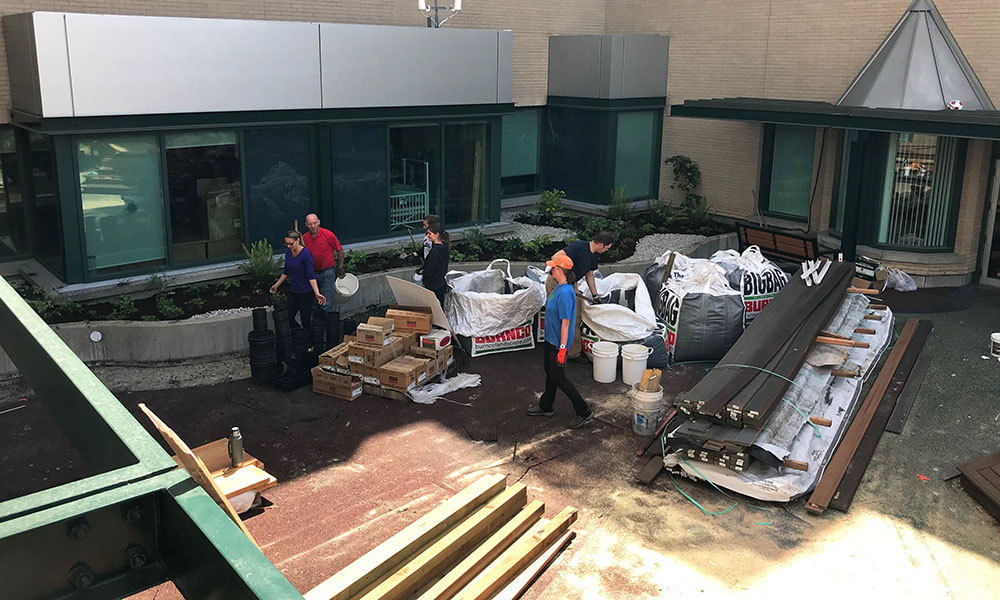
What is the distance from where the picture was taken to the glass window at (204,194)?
13.8m

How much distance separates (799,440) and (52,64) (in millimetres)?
11259

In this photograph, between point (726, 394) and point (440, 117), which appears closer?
point (726, 394)

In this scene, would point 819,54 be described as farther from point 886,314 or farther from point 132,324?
point 132,324

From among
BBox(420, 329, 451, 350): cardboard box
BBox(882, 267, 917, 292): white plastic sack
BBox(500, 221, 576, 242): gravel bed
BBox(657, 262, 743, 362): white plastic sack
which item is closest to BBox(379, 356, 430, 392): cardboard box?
BBox(420, 329, 451, 350): cardboard box

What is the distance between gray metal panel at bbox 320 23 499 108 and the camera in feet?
50.0

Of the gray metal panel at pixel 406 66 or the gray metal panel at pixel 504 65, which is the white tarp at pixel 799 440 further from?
the gray metal panel at pixel 504 65

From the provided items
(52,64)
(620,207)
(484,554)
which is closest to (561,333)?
(484,554)

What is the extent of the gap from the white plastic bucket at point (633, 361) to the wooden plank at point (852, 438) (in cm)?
274

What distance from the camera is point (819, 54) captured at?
721 inches

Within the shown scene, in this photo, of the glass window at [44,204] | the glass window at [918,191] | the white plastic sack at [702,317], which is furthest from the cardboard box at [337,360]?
the glass window at [918,191]

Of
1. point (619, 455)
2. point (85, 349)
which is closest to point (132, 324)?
point (85, 349)

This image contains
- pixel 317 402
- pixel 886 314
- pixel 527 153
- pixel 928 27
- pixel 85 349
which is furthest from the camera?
pixel 527 153

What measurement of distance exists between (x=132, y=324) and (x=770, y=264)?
9.83 metres

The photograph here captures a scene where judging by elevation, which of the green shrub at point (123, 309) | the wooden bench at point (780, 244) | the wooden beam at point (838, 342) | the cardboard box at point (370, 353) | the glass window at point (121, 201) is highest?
the glass window at point (121, 201)
